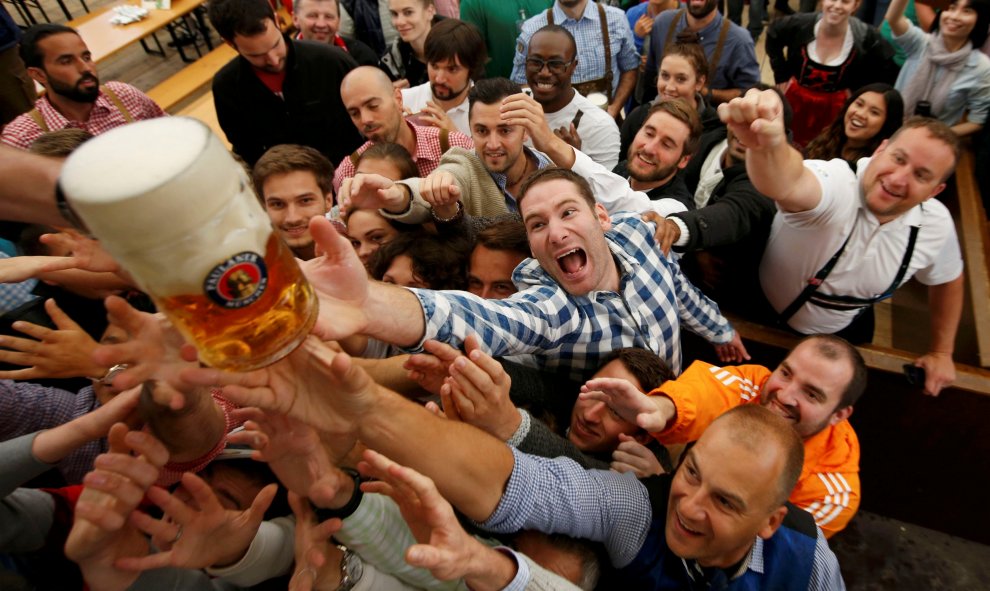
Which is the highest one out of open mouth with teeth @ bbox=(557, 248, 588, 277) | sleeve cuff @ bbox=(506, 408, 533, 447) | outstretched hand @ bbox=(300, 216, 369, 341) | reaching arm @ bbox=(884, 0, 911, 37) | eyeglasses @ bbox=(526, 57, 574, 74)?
outstretched hand @ bbox=(300, 216, 369, 341)

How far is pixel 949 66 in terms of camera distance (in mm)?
3250

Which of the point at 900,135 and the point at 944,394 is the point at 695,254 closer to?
the point at 900,135

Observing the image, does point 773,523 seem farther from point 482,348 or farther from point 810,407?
point 482,348

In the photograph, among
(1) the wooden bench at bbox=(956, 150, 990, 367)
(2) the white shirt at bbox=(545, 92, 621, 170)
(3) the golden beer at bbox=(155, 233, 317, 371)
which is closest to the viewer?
(3) the golden beer at bbox=(155, 233, 317, 371)

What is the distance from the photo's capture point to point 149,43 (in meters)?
7.43

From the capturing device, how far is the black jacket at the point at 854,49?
3.41 meters

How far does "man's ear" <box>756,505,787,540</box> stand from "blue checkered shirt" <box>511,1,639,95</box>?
2895 mm

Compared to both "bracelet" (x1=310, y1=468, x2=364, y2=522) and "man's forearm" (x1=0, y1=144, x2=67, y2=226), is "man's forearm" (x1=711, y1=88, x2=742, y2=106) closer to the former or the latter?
"bracelet" (x1=310, y1=468, x2=364, y2=522)

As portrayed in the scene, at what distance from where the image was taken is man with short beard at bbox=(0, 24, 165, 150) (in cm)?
296

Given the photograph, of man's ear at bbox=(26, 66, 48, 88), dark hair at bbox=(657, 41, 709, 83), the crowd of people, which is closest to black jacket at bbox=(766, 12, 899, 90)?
the crowd of people

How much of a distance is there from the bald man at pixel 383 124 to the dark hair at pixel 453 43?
0.34 meters

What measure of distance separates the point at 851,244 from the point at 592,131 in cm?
138

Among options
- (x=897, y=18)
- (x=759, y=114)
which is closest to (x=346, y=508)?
(x=759, y=114)

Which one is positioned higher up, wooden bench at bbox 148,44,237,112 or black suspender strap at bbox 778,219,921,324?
wooden bench at bbox 148,44,237,112
